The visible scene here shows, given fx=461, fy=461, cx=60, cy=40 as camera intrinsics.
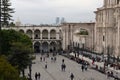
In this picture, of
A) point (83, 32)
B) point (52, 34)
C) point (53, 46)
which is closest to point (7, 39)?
point (83, 32)

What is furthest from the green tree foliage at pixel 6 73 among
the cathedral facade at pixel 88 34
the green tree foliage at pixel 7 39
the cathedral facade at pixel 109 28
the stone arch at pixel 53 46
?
the stone arch at pixel 53 46

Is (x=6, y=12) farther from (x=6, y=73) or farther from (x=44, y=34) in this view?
(x=44, y=34)

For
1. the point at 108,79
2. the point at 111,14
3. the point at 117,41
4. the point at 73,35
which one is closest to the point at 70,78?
the point at 108,79

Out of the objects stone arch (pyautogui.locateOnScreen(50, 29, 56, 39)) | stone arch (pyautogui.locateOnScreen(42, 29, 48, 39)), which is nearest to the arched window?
stone arch (pyautogui.locateOnScreen(50, 29, 56, 39))

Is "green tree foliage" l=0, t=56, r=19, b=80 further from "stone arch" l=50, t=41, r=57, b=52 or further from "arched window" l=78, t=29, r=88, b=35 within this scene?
"stone arch" l=50, t=41, r=57, b=52

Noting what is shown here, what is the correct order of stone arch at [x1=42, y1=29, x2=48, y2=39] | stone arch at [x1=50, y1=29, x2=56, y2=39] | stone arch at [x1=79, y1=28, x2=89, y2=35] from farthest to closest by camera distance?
stone arch at [x1=42, y1=29, x2=48, y2=39], stone arch at [x1=50, y1=29, x2=56, y2=39], stone arch at [x1=79, y1=28, x2=89, y2=35]

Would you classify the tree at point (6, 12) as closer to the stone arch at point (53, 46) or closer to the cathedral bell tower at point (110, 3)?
the cathedral bell tower at point (110, 3)

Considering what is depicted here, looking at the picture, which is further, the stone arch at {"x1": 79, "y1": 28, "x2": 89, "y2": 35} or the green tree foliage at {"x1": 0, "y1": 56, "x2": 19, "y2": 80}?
the stone arch at {"x1": 79, "y1": 28, "x2": 89, "y2": 35}

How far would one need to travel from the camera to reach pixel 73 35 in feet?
302

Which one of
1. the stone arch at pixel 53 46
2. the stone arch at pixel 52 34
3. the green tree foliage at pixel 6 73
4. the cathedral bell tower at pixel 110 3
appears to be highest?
the cathedral bell tower at pixel 110 3

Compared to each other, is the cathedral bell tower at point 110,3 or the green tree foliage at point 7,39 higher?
the cathedral bell tower at point 110,3

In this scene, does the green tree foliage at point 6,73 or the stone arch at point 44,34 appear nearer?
the green tree foliage at point 6,73

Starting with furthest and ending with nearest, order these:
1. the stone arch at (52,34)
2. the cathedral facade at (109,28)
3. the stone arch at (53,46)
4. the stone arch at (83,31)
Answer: the stone arch at (52,34), the stone arch at (53,46), the stone arch at (83,31), the cathedral facade at (109,28)

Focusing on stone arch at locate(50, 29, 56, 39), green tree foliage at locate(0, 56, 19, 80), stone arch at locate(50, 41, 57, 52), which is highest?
stone arch at locate(50, 29, 56, 39)
